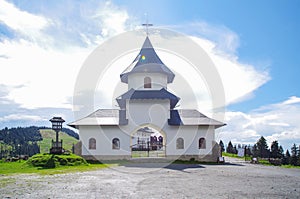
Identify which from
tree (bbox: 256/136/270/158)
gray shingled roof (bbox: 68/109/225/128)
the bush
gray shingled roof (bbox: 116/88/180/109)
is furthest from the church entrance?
the bush

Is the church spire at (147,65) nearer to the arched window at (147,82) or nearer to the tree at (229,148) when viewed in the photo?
the arched window at (147,82)

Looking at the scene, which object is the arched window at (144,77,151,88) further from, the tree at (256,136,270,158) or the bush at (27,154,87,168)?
the tree at (256,136,270,158)

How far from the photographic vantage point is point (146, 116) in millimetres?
26969

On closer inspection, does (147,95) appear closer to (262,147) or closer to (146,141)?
(146,141)

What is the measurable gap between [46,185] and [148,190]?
3404 millimetres

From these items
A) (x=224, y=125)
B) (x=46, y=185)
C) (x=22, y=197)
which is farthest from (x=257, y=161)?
(x=22, y=197)

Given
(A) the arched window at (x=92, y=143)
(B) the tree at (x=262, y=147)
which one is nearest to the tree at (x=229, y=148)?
(B) the tree at (x=262, y=147)

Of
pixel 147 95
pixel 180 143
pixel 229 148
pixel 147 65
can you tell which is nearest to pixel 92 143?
pixel 147 95

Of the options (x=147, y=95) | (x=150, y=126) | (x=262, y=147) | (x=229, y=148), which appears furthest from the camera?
(x=229, y=148)

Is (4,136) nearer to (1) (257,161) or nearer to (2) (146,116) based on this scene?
(2) (146,116)

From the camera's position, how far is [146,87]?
2986cm

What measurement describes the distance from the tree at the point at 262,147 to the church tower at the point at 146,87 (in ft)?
45.3

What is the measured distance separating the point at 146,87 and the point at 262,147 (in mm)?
17088

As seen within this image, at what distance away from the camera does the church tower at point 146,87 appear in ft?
88.9
